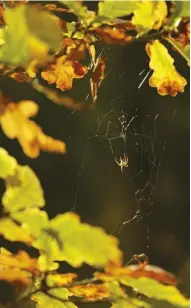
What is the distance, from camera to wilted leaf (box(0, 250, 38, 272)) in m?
0.33

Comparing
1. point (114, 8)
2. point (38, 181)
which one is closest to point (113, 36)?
point (114, 8)

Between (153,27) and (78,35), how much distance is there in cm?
7

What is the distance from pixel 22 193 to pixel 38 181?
2 centimetres

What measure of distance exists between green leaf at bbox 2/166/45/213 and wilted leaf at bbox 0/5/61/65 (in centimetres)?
9

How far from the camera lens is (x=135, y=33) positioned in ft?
1.20

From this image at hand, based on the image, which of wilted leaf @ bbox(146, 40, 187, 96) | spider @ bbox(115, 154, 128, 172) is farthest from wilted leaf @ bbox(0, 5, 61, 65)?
spider @ bbox(115, 154, 128, 172)

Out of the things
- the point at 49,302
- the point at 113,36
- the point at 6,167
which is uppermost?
the point at 113,36

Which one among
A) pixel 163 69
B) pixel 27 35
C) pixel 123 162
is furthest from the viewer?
pixel 123 162

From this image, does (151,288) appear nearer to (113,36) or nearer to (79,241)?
(79,241)

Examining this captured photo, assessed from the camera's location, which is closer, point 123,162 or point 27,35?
point 27,35

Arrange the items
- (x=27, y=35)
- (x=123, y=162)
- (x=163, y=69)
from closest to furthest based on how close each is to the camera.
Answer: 1. (x=27, y=35)
2. (x=163, y=69)
3. (x=123, y=162)

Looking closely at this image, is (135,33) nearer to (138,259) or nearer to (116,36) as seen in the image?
(116,36)

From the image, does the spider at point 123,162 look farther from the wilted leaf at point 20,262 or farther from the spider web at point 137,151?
the wilted leaf at point 20,262

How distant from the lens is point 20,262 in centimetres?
34
